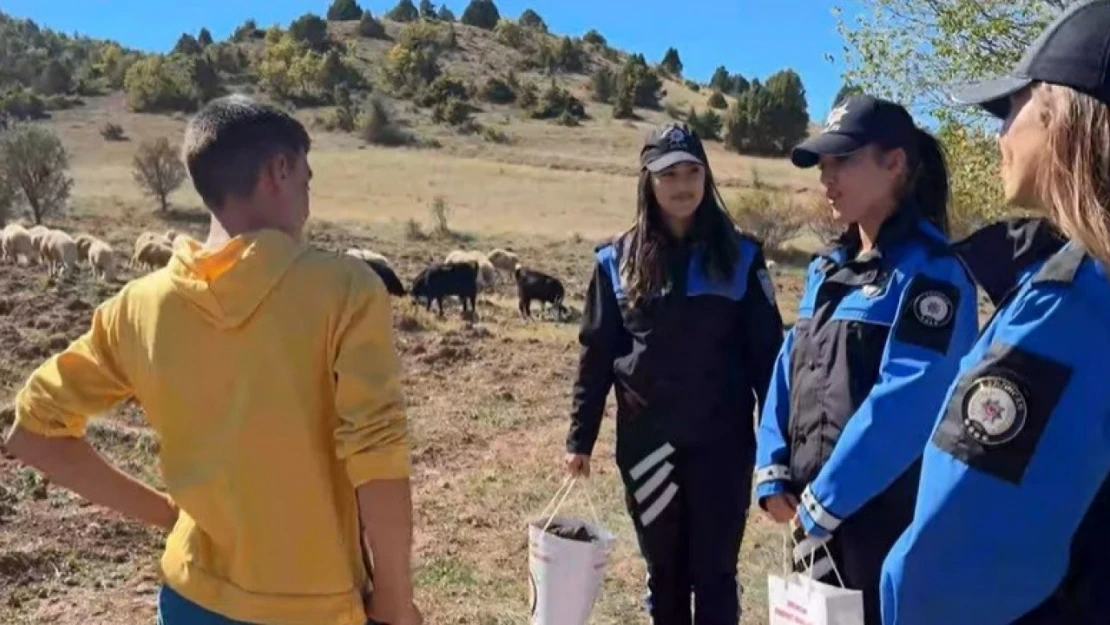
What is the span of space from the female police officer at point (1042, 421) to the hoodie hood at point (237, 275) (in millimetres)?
1099

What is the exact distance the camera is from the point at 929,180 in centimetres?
289

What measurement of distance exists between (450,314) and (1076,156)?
17.7 meters

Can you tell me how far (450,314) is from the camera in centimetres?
1900

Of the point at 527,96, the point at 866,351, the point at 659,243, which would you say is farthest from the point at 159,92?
the point at 866,351

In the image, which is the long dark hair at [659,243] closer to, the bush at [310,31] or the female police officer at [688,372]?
the female police officer at [688,372]

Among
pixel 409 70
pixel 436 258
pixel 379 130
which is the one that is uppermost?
pixel 409 70

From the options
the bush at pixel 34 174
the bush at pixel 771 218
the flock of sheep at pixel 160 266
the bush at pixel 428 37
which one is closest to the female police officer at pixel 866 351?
the flock of sheep at pixel 160 266

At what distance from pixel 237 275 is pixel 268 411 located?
240 mm

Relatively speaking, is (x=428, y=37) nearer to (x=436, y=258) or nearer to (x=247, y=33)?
(x=247, y=33)

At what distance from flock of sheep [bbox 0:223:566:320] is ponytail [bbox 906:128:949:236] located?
15275 mm

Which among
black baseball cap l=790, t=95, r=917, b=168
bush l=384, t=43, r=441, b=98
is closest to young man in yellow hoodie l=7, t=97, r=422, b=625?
black baseball cap l=790, t=95, r=917, b=168

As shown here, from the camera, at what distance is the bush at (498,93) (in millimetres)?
75625

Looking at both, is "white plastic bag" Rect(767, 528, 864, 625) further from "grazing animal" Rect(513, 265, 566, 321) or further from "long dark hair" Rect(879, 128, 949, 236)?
"grazing animal" Rect(513, 265, 566, 321)

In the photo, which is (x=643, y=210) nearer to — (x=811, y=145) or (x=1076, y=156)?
(x=811, y=145)
